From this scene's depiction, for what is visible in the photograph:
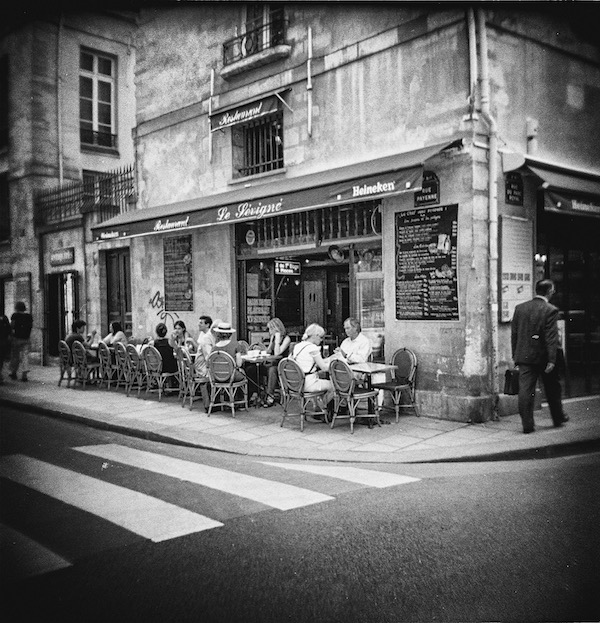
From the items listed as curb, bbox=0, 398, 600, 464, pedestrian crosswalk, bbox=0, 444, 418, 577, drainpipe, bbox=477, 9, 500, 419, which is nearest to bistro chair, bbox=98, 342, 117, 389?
curb, bbox=0, 398, 600, 464

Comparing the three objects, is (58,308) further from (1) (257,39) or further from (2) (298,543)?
(2) (298,543)

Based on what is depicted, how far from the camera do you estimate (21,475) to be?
518 cm

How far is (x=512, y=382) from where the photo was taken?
23.2 ft

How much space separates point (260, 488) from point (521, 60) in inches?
276

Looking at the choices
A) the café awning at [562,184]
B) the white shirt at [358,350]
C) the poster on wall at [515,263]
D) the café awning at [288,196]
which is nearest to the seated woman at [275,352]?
the white shirt at [358,350]

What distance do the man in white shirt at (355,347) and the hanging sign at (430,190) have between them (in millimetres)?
2016

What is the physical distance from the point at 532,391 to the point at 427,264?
224 cm

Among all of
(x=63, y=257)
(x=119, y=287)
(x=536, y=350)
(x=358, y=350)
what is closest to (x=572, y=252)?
(x=536, y=350)

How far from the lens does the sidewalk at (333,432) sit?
20.2 ft

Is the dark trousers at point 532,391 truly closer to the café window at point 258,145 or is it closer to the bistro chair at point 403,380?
the bistro chair at point 403,380

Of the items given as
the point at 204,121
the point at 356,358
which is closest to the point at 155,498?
the point at 356,358

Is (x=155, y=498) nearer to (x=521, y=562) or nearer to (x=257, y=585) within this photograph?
(x=257, y=585)

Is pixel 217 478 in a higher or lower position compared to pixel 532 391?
lower

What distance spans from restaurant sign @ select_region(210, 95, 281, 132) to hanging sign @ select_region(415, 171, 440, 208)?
3.61 metres
